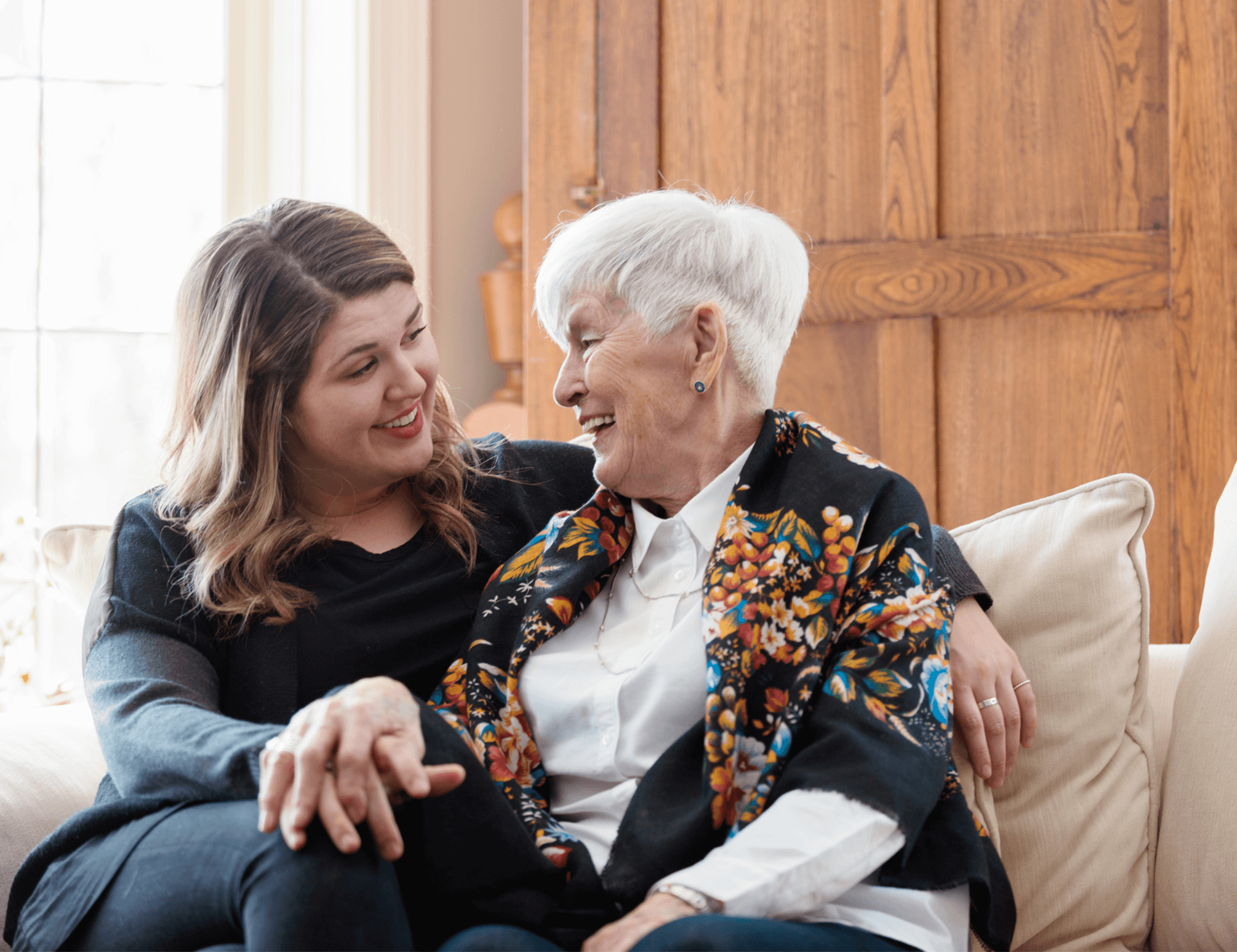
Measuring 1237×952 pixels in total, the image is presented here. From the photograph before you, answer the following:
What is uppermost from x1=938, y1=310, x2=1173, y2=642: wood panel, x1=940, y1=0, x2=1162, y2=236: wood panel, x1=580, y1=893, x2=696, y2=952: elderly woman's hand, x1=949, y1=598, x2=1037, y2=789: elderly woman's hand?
x1=940, y1=0, x2=1162, y2=236: wood panel

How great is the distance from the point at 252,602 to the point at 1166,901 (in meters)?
1.06

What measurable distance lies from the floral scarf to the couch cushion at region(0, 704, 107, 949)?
1.61 feet

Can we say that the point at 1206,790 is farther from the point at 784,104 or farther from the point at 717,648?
the point at 784,104

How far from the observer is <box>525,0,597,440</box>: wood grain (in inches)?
95.8

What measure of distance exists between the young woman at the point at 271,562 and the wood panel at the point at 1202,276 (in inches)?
44.2

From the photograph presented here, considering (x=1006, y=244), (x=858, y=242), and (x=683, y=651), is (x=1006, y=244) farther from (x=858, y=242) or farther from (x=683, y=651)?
(x=683, y=651)

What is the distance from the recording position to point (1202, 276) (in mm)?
2188

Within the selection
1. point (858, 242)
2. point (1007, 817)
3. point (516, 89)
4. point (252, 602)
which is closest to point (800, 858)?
point (1007, 817)

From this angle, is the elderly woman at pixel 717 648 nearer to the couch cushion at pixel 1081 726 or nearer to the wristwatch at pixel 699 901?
the wristwatch at pixel 699 901

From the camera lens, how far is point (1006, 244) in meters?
2.26

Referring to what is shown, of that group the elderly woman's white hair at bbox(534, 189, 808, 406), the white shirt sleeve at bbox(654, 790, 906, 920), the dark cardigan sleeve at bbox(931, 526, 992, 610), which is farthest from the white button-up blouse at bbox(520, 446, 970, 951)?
the dark cardigan sleeve at bbox(931, 526, 992, 610)

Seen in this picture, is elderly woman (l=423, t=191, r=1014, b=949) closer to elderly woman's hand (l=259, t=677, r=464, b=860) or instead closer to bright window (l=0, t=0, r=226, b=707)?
elderly woman's hand (l=259, t=677, r=464, b=860)

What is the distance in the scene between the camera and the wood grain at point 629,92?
241cm

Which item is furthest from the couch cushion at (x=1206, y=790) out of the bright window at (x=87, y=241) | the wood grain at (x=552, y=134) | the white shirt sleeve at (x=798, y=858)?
the bright window at (x=87, y=241)
